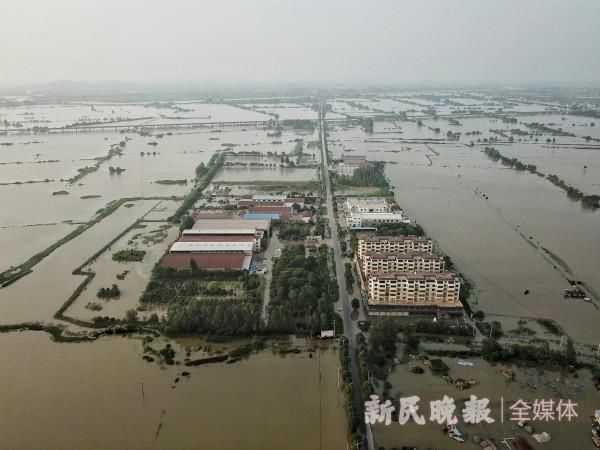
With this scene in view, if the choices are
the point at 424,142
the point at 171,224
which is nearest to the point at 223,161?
the point at 171,224

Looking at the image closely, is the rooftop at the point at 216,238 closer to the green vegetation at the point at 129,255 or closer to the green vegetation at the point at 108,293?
the green vegetation at the point at 129,255

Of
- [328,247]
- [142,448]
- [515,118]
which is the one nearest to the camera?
[142,448]

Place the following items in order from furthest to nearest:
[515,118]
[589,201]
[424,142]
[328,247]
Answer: [515,118] < [424,142] < [589,201] < [328,247]

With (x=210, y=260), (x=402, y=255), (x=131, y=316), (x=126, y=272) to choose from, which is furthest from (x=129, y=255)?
(x=402, y=255)

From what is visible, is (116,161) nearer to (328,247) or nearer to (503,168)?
(328,247)

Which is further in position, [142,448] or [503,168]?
[503,168]

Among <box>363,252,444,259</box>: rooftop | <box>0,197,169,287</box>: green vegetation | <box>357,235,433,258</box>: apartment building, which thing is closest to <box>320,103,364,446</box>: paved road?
<box>357,235,433,258</box>: apartment building

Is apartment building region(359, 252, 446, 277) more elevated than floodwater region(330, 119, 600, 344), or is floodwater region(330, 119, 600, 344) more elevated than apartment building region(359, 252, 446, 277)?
apartment building region(359, 252, 446, 277)

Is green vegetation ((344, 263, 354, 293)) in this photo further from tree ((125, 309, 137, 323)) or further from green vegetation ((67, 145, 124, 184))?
green vegetation ((67, 145, 124, 184))
